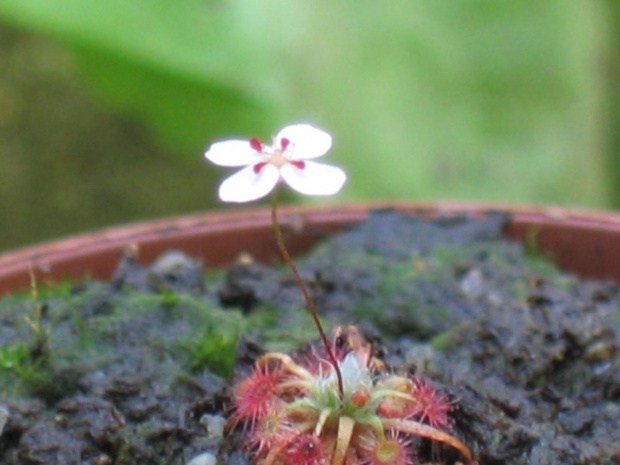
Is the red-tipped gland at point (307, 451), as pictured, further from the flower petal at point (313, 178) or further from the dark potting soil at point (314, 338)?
the flower petal at point (313, 178)

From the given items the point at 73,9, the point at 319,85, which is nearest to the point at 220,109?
the point at 319,85

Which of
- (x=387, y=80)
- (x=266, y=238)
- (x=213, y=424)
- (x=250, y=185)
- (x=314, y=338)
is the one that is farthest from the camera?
(x=387, y=80)

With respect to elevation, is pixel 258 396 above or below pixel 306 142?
below

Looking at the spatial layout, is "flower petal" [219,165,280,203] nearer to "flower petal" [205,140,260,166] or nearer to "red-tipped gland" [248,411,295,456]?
"flower petal" [205,140,260,166]

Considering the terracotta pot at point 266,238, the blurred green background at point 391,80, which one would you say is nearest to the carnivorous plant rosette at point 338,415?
the terracotta pot at point 266,238

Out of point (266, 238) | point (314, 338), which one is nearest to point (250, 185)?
point (314, 338)

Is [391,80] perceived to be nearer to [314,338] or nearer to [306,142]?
[314,338]
